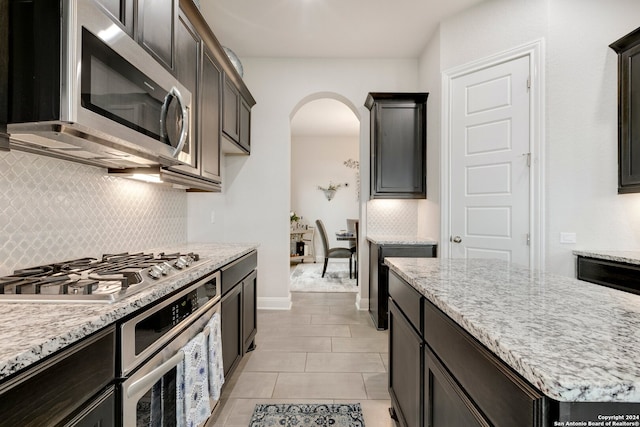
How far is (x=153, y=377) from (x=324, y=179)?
6773 millimetres

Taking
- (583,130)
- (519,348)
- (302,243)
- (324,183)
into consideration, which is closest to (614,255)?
(583,130)

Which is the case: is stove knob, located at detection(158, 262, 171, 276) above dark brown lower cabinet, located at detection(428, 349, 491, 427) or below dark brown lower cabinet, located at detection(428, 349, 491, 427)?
above

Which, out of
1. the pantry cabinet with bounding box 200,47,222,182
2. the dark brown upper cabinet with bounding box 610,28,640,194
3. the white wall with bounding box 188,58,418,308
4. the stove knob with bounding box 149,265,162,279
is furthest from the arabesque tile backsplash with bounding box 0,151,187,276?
the dark brown upper cabinet with bounding box 610,28,640,194

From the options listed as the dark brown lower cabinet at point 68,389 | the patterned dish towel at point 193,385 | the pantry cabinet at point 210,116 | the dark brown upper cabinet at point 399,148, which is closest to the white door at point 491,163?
the dark brown upper cabinet at point 399,148

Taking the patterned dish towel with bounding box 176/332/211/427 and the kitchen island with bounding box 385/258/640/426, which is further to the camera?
the patterned dish towel with bounding box 176/332/211/427

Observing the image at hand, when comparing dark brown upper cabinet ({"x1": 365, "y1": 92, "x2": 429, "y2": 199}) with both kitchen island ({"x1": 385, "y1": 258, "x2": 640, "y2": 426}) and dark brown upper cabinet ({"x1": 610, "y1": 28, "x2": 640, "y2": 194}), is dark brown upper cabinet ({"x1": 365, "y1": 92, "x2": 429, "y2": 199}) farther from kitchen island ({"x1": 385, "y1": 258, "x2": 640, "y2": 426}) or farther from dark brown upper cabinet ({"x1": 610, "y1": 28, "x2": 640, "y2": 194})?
kitchen island ({"x1": 385, "y1": 258, "x2": 640, "y2": 426})

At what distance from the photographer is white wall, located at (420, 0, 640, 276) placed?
2465 millimetres

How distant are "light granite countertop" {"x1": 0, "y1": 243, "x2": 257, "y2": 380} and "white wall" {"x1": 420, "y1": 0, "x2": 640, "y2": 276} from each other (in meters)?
2.87

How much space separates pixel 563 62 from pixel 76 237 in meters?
3.55

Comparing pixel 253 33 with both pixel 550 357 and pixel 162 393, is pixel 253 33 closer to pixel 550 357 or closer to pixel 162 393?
pixel 162 393

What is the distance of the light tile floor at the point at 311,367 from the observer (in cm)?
200

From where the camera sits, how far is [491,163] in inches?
110

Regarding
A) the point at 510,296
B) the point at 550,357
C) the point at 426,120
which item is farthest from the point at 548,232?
the point at 550,357

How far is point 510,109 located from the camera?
2.69m
